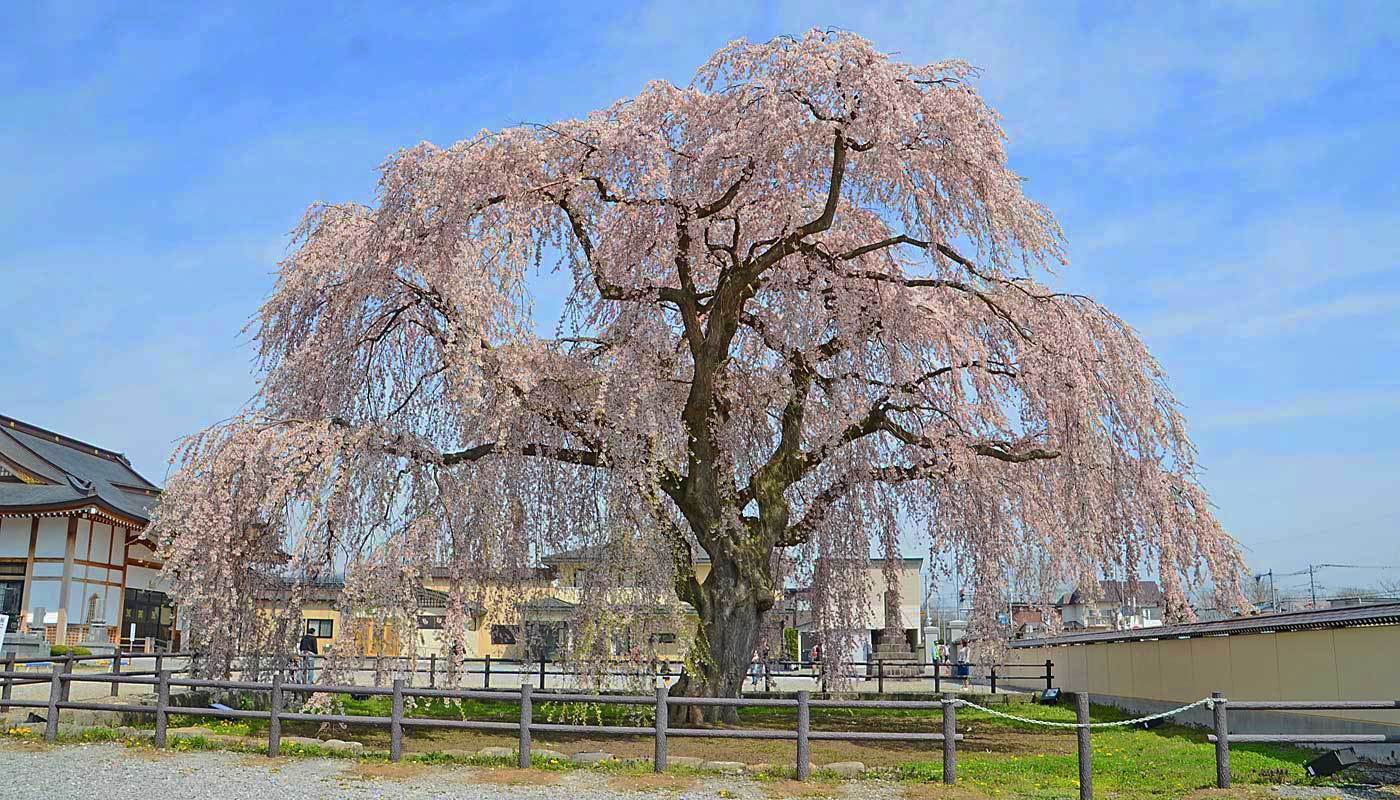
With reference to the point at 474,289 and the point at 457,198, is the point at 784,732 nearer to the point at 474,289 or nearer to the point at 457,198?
the point at 474,289

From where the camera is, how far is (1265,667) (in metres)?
15.0

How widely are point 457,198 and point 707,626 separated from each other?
6.25 metres

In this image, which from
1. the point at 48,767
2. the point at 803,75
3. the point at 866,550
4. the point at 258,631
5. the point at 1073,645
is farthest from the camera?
the point at 1073,645

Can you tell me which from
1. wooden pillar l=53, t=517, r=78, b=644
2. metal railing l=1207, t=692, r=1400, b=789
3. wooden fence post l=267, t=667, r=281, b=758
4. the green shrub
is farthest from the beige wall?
wooden pillar l=53, t=517, r=78, b=644

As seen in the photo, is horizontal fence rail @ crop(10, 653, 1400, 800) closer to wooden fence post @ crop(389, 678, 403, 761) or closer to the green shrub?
wooden fence post @ crop(389, 678, 403, 761)

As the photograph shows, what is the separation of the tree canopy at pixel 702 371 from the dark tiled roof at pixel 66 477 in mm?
14212

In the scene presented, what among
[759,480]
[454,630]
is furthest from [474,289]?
[759,480]

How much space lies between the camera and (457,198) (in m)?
12.6

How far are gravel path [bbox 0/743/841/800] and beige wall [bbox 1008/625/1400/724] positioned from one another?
24.9 ft

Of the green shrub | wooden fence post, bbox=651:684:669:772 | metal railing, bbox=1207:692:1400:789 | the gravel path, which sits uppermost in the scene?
metal railing, bbox=1207:692:1400:789

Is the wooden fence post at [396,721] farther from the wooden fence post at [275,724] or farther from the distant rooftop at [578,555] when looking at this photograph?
the distant rooftop at [578,555]

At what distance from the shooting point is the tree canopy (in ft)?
39.7

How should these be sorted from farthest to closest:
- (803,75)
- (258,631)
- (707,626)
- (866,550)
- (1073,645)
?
(1073,645), (866,550), (707,626), (258,631), (803,75)

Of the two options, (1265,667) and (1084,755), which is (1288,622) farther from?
(1084,755)
